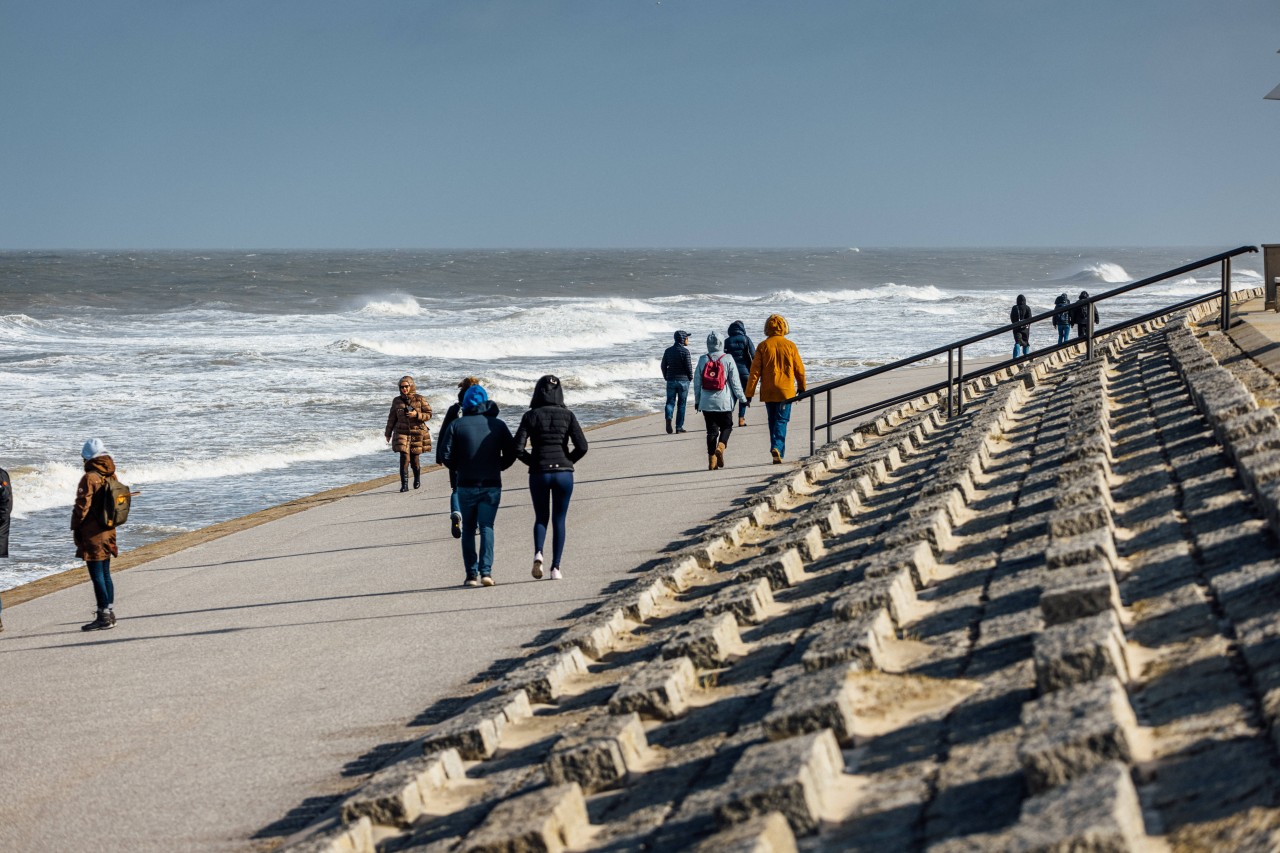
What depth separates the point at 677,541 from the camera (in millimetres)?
10383

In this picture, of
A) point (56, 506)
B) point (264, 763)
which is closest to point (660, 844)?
point (264, 763)

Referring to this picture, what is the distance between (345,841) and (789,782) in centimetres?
172

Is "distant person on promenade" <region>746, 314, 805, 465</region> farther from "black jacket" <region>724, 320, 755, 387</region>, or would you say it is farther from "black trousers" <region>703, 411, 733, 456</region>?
"black jacket" <region>724, 320, 755, 387</region>

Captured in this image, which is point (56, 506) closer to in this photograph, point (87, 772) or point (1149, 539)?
point (87, 772)

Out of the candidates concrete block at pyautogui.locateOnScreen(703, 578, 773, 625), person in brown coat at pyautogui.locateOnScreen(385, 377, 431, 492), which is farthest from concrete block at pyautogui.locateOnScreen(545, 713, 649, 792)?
person in brown coat at pyautogui.locateOnScreen(385, 377, 431, 492)

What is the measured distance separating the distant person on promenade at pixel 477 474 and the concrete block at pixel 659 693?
15.2 ft

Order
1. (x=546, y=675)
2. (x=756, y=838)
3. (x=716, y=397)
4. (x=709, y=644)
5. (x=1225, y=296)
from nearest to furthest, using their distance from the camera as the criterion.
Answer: (x=756, y=838)
(x=709, y=644)
(x=546, y=675)
(x=1225, y=296)
(x=716, y=397)

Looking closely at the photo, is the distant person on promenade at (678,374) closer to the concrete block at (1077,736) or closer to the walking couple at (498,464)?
the walking couple at (498,464)

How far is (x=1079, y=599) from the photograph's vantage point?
4215 mm

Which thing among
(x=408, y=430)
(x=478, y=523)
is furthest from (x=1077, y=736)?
(x=408, y=430)

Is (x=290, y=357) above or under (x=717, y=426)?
above

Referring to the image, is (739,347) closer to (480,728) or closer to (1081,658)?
(480,728)

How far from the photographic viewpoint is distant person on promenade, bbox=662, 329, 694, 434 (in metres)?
18.0

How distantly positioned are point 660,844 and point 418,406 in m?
12.9
